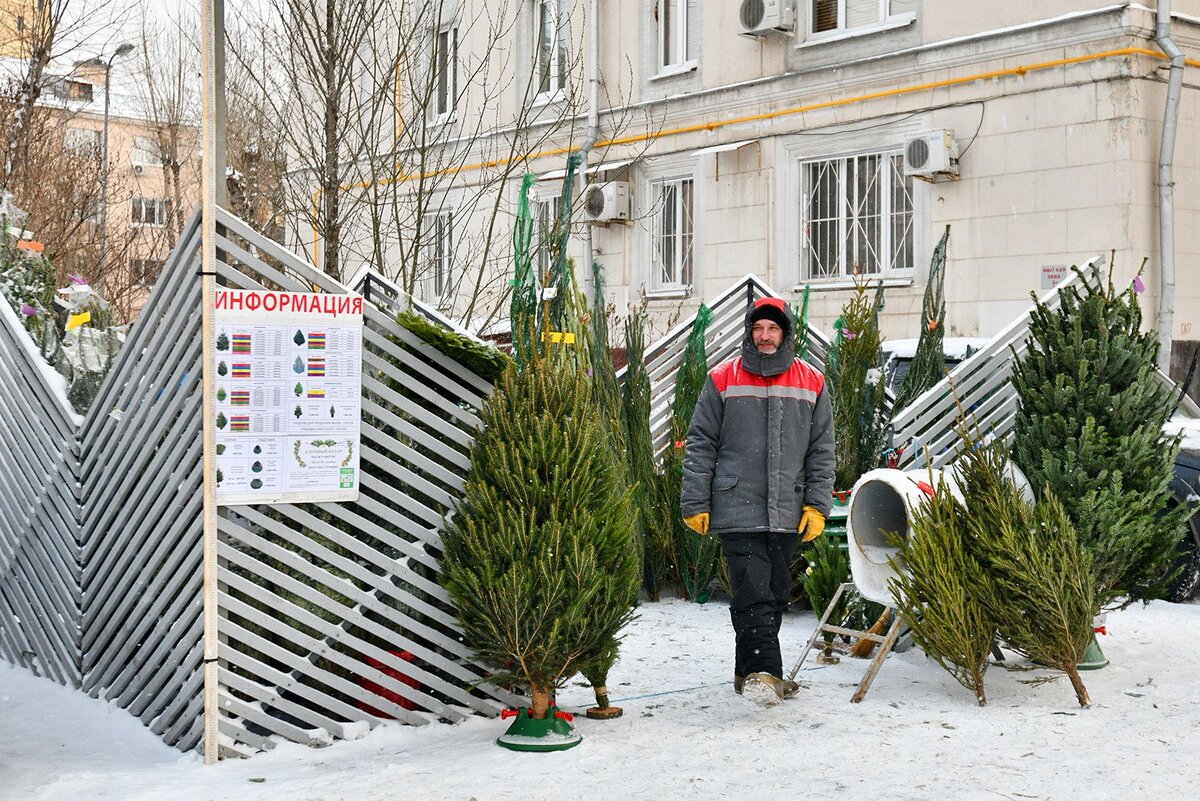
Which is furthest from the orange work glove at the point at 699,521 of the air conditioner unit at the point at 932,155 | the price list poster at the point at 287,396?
the air conditioner unit at the point at 932,155

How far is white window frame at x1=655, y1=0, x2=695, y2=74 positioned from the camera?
17.9 metres

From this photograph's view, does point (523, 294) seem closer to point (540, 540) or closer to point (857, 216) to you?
point (540, 540)

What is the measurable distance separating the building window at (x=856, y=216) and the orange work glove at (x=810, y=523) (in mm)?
9630

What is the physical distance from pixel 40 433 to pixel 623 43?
1322cm

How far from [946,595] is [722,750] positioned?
1.22m

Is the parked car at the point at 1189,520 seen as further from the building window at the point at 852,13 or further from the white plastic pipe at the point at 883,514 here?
the building window at the point at 852,13

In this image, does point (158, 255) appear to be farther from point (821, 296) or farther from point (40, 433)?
point (40, 433)

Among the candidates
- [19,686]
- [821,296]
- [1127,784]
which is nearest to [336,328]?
[19,686]

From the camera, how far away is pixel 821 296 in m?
16.1

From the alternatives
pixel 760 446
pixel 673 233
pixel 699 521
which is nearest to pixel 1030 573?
pixel 760 446

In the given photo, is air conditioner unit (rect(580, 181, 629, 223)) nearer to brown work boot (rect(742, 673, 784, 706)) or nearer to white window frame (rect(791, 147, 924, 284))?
white window frame (rect(791, 147, 924, 284))

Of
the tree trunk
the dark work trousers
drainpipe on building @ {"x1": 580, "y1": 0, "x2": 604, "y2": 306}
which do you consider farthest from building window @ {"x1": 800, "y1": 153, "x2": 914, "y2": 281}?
the tree trunk

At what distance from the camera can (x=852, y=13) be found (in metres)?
15.9

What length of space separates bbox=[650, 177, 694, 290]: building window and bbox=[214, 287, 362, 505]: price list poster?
41.9 ft
